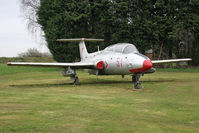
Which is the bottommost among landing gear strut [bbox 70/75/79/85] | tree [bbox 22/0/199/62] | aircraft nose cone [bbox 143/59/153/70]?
landing gear strut [bbox 70/75/79/85]

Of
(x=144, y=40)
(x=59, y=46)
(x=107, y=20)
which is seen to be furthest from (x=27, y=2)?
(x=144, y=40)

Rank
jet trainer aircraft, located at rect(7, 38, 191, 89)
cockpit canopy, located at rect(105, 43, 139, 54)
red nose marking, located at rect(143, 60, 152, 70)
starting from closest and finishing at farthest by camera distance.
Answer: red nose marking, located at rect(143, 60, 152, 70), jet trainer aircraft, located at rect(7, 38, 191, 89), cockpit canopy, located at rect(105, 43, 139, 54)

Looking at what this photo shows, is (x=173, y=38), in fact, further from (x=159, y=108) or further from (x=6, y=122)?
(x=6, y=122)

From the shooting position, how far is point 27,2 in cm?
5853

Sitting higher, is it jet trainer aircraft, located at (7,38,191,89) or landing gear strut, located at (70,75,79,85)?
jet trainer aircraft, located at (7,38,191,89)

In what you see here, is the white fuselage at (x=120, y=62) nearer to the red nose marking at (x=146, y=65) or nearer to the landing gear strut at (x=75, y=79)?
the red nose marking at (x=146, y=65)

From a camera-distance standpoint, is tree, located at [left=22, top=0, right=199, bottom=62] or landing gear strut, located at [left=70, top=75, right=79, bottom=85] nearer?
landing gear strut, located at [left=70, top=75, right=79, bottom=85]

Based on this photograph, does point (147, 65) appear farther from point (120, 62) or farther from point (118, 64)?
point (118, 64)

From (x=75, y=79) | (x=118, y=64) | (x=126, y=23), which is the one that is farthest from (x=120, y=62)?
(x=126, y=23)

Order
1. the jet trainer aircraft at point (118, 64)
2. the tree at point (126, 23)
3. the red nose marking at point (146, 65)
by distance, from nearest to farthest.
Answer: the red nose marking at point (146, 65)
the jet trainer aircraft at point (118, 64)
the tree at point (126, 23)

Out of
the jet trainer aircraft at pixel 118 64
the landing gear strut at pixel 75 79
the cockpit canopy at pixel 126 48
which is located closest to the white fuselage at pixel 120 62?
the jet trainer aircraft at pixel 118 64

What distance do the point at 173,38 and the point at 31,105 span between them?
31.2 m

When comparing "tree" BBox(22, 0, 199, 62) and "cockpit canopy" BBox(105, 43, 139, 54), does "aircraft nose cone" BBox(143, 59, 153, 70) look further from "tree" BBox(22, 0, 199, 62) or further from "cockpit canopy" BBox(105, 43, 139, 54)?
"tree" BBox(22, 0, 199, 62)

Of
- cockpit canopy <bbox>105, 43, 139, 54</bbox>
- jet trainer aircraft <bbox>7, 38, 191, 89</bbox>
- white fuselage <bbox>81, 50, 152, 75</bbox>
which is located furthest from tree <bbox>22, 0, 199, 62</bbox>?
cockpit canopy <bbox>105, 43, 139, 54</bbox>
